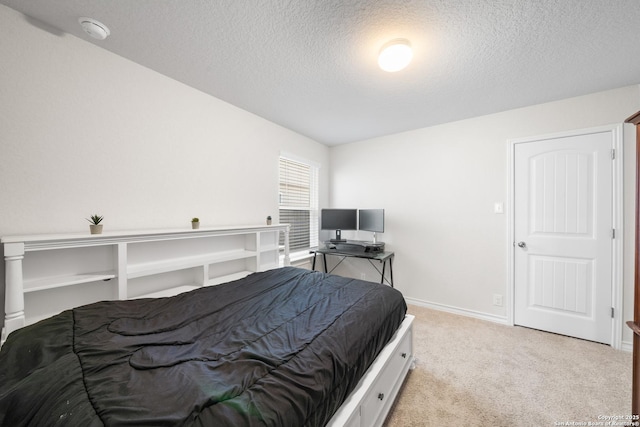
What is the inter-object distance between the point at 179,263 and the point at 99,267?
49cm

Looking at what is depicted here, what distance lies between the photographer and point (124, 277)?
163 cm

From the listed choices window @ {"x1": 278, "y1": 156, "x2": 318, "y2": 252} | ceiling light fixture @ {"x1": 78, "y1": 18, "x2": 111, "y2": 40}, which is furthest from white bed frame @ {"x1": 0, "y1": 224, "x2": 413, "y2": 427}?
ceiling light fixture @ {"x1": 78, "y1": 18, "x2": 111, "y2": 40}

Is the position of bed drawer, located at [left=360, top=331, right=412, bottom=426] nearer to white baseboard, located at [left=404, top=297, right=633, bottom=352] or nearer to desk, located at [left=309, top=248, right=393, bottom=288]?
desk, located at [left=309, top=248, right=393, bottom=288]

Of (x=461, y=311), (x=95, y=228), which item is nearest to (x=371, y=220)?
(x=461, y=311)

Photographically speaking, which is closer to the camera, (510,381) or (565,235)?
(510,381)

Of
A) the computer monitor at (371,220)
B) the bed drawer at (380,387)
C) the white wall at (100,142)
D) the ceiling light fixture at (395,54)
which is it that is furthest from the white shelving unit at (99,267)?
the ceiling light fixture at (395,54)

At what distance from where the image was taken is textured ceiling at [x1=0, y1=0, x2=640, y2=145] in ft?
4.54

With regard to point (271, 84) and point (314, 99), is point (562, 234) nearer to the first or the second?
point (314, 99)

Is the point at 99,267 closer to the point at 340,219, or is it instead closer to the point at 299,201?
the point at 299,201

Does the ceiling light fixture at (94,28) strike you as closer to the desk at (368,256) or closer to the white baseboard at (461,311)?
the desk at (368,256)

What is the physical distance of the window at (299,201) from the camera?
11.2 ft

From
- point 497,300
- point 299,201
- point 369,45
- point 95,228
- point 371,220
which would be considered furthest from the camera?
point 299,201

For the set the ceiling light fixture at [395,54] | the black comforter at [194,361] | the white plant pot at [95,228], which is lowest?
the black comforter at [194,361]

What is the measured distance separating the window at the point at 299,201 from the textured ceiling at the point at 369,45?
1.12 m
